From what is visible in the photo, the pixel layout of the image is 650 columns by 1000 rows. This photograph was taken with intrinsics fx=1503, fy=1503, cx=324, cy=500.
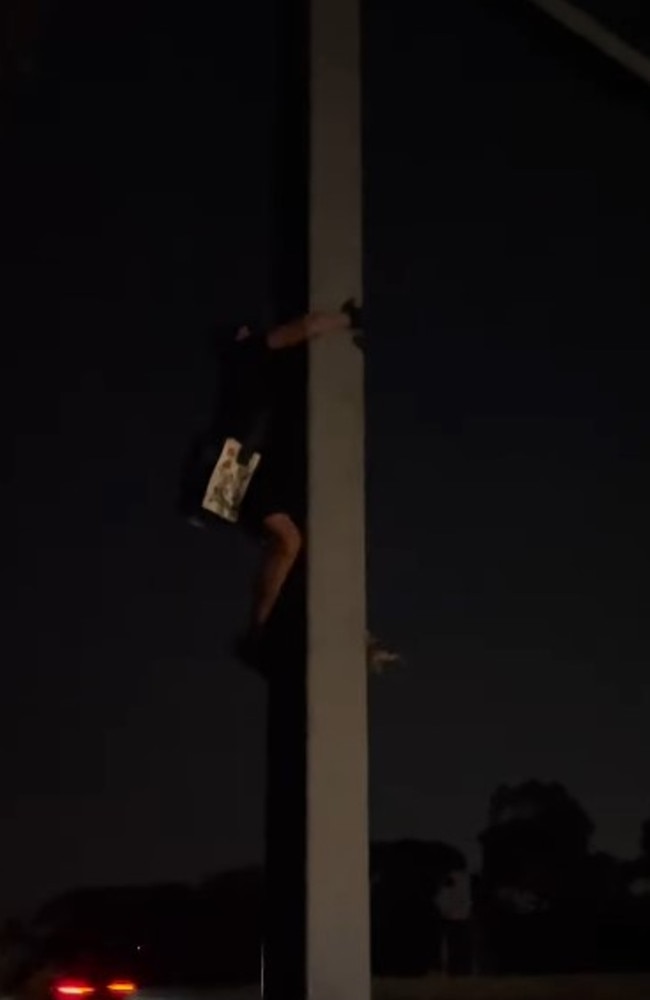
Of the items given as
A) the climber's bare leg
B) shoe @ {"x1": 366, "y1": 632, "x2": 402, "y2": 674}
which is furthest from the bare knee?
shoe @ {"x1": 366, "y1": 632, "x2": 402, "y2": 674}

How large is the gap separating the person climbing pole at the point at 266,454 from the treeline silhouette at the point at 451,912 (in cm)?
25

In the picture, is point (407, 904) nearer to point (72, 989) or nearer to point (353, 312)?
point (72, 989)

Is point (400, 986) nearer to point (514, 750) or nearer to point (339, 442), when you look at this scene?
point (514, 750)

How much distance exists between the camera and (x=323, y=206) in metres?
1.54

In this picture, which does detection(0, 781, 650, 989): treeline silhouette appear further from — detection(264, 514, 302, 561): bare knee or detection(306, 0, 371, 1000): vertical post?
detection(264, 514, 302, 561): bare knee

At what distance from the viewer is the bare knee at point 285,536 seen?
141cm

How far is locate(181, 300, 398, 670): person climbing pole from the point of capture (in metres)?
1.42

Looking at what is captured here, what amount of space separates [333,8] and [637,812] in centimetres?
101

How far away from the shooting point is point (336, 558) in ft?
4.63

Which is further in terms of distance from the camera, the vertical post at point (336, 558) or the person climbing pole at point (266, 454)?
the person climbing pole at point (266, 454)

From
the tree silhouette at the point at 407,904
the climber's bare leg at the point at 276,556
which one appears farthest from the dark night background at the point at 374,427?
the climber's bare leg at the point at 276,556

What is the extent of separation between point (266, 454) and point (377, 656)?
226 mm

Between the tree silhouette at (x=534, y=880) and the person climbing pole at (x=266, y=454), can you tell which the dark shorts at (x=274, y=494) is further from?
the tree silhouette at (x=534, y=880)

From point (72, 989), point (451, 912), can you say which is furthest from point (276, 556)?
point (451, 912)
